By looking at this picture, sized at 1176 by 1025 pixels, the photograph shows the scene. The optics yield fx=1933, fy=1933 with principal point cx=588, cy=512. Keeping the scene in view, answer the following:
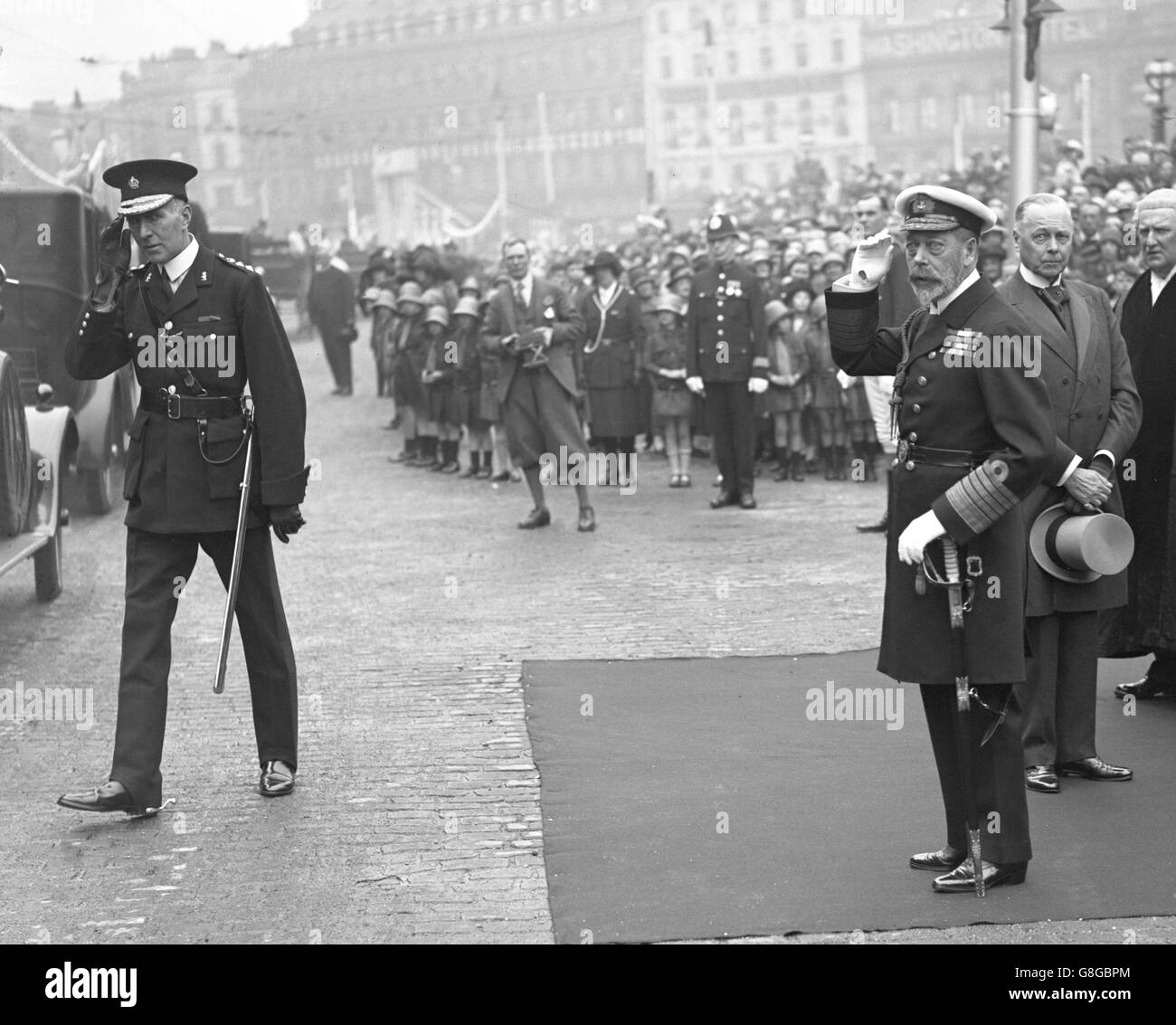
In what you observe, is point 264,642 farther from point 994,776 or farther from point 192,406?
point 994,776

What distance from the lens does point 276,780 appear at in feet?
22.1

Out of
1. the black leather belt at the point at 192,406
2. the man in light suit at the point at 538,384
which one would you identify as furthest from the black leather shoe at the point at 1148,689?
the man in light suit at the point at 538,384

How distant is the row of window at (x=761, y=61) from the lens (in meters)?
102

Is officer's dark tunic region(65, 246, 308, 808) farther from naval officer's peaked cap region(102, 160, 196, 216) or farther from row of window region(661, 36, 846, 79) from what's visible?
row of window region(661, 36, 846, 79)

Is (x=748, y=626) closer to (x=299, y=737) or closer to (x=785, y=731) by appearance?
(x=785, y=731)

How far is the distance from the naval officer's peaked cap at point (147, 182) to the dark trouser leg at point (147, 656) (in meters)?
1.09

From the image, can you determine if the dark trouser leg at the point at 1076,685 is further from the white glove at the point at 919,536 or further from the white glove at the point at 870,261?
the white glove at the point at 870,261

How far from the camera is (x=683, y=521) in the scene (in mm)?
13508

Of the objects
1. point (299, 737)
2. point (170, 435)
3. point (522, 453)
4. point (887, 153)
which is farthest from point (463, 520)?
point (887, 153)

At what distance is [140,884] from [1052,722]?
315 centimetres

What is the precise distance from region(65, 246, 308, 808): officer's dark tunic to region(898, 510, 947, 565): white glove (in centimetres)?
224

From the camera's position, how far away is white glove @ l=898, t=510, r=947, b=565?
527 centimetres

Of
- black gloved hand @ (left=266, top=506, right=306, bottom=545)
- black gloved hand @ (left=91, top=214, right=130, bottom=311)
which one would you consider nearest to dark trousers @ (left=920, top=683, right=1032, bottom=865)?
black gloved hand @ (left=266, top=506, right=306, bottom=545)

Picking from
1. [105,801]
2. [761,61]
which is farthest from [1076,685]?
[761,61]
